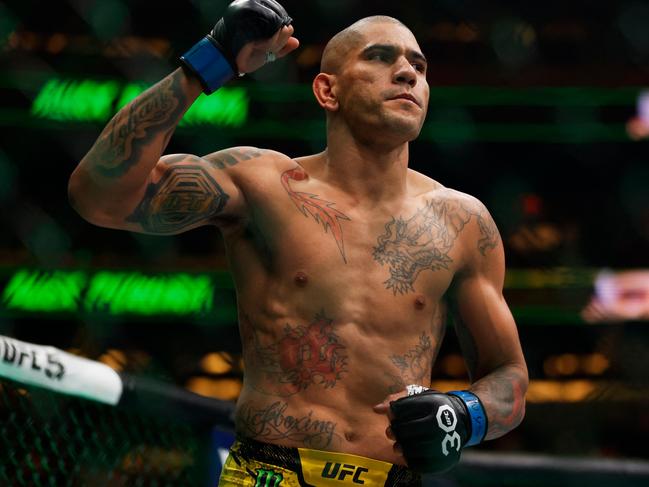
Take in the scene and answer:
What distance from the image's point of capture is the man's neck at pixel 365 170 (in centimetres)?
Result: 180

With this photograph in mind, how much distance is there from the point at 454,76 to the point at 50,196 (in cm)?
224

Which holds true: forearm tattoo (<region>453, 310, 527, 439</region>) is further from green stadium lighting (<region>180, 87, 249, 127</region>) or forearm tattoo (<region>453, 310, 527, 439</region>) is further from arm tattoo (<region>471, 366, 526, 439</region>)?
green stadium lighting (<region>180, 87, 249, 127</region>)

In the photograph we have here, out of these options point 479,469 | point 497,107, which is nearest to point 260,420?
point 479,469

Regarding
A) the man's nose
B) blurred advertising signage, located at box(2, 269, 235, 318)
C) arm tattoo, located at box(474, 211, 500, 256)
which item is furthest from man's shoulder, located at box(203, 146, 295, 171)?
blurred advertising signage, located at box(2, 269, 235, 318)

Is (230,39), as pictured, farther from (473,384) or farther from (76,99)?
(76,99)

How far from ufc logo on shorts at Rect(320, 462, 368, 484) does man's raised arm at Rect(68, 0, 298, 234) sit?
0.49 metres

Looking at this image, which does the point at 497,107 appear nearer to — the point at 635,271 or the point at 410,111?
the point at 635,271

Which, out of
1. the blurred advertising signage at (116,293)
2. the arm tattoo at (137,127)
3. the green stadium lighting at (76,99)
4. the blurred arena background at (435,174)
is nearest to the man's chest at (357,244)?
the arm tattoo at (137,127)

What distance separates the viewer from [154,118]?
1.53m

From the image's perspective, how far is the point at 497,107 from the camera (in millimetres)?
5566

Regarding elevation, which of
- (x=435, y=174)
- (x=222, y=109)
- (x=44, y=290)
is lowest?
(x=44, y=290)

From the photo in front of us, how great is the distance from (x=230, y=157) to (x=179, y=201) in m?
0.15

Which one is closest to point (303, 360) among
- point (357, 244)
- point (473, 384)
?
point (357, 244)

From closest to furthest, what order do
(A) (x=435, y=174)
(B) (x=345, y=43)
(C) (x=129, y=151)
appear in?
(C) (x=129, y=151) < (B) (x=345, y=43) < (A) (x=435, y=174)
